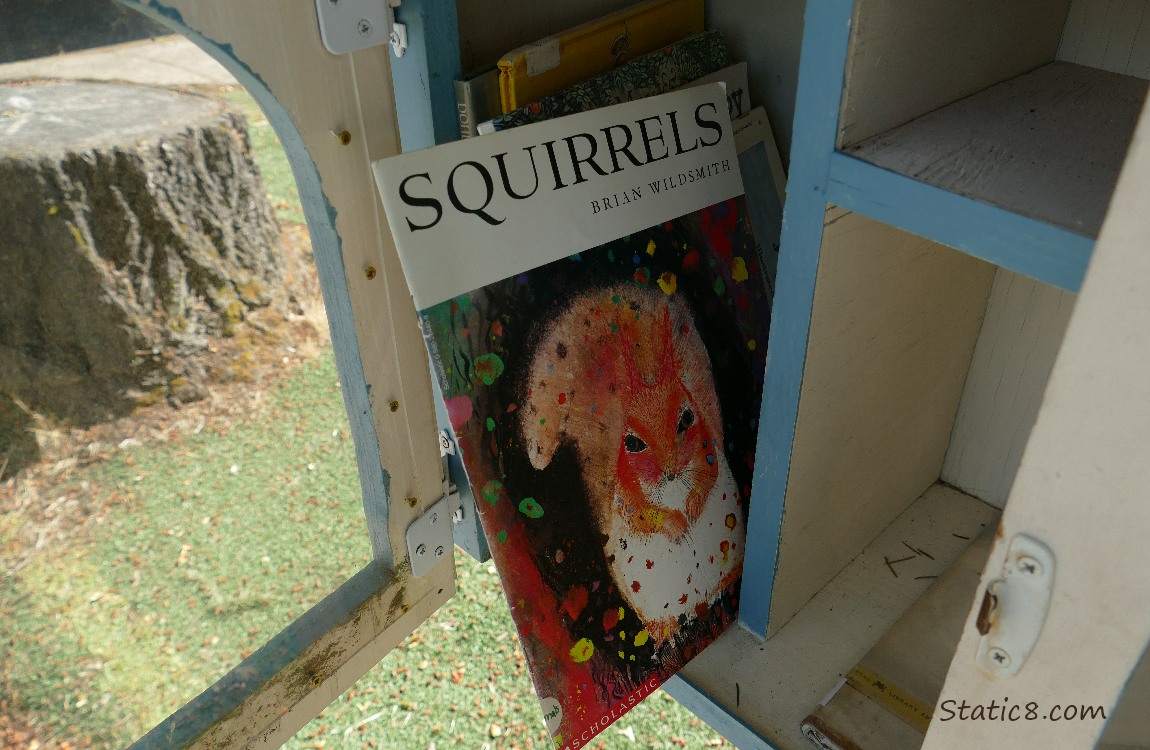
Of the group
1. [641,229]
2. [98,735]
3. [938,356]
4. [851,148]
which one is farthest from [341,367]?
[98,735]

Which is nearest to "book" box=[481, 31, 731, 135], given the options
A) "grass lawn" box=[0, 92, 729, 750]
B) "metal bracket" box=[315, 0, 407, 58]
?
"metal bracket" box=[315, 0, 407, 58]

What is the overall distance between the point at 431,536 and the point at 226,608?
4.16 ft

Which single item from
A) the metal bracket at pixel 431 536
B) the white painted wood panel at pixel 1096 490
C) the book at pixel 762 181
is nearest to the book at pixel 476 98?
the book at pixel 762 181

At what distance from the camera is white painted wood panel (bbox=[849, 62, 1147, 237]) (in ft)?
1.75

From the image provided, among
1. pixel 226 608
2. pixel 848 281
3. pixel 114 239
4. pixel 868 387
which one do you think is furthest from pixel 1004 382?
pixel 114 239

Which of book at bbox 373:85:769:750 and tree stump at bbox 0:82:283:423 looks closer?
book at bbox 373:85:769:750

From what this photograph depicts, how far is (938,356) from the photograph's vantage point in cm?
95

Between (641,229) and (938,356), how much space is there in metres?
0.40

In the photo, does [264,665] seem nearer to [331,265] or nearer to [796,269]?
[331,265]

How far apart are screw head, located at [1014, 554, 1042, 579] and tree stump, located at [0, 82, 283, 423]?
243cm

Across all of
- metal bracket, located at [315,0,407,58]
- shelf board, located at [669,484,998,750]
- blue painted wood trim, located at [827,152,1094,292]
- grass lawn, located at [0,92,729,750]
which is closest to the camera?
blue painted wood trim, located at [827,152,1094,292]

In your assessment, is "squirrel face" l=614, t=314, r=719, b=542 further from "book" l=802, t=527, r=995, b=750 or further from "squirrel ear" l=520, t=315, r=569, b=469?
"book" l=802, t=527, r=995, b=750

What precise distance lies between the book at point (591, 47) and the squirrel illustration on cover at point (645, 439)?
192 mm

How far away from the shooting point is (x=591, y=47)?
797 millimetres
